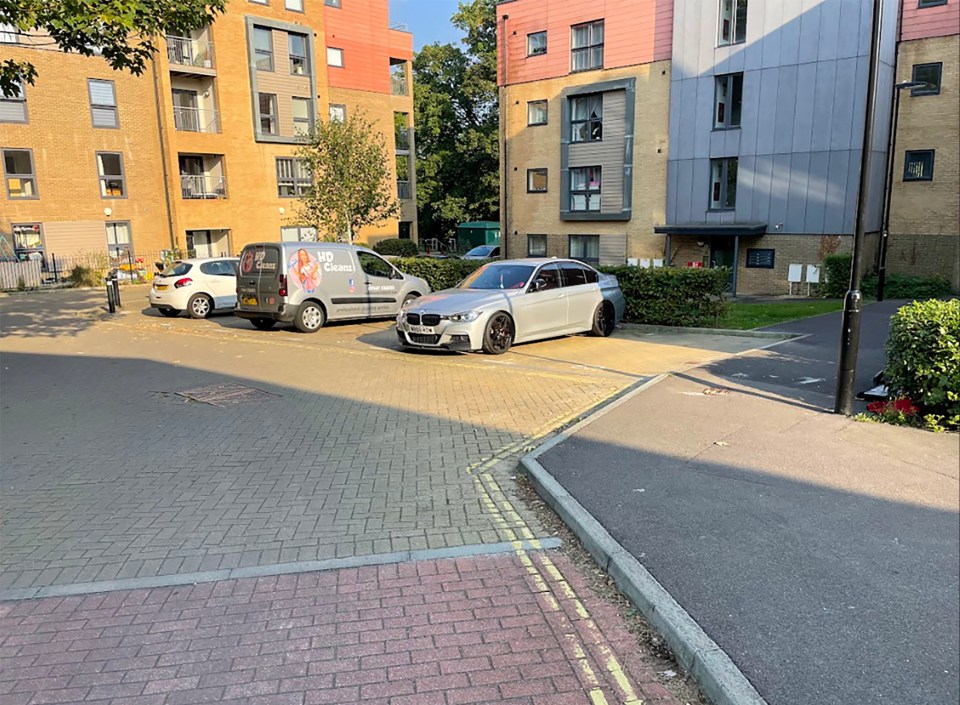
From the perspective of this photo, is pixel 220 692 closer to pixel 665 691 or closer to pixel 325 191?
pixel 665 691

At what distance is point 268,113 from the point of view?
1395 inches

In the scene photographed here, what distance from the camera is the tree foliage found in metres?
56.8

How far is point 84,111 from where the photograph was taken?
2992 centimetres

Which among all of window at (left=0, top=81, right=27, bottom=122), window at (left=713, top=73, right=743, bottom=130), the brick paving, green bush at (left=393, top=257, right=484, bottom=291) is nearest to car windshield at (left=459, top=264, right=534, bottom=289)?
green bush at (left=393, top=257, right=484, bottom=291)

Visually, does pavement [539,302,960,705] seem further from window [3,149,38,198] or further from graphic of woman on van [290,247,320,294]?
window [3,149,38,198]

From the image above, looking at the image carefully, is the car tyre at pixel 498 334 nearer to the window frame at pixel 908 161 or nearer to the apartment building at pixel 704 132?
the apartment building at pixel 704 132

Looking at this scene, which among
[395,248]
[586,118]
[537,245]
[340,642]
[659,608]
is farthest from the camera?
[395,248]

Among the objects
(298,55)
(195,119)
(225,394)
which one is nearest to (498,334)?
(225,394)

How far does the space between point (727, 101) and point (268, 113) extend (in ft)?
74.4

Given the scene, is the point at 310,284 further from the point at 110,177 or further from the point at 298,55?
the point at 298,55

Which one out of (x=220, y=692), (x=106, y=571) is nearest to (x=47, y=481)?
(x=106, y=571)

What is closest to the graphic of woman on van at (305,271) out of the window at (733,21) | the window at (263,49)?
the window at (733,21)

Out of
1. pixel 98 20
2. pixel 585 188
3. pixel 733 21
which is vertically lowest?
pixel 585 188

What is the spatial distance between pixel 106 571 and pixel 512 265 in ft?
31.4
